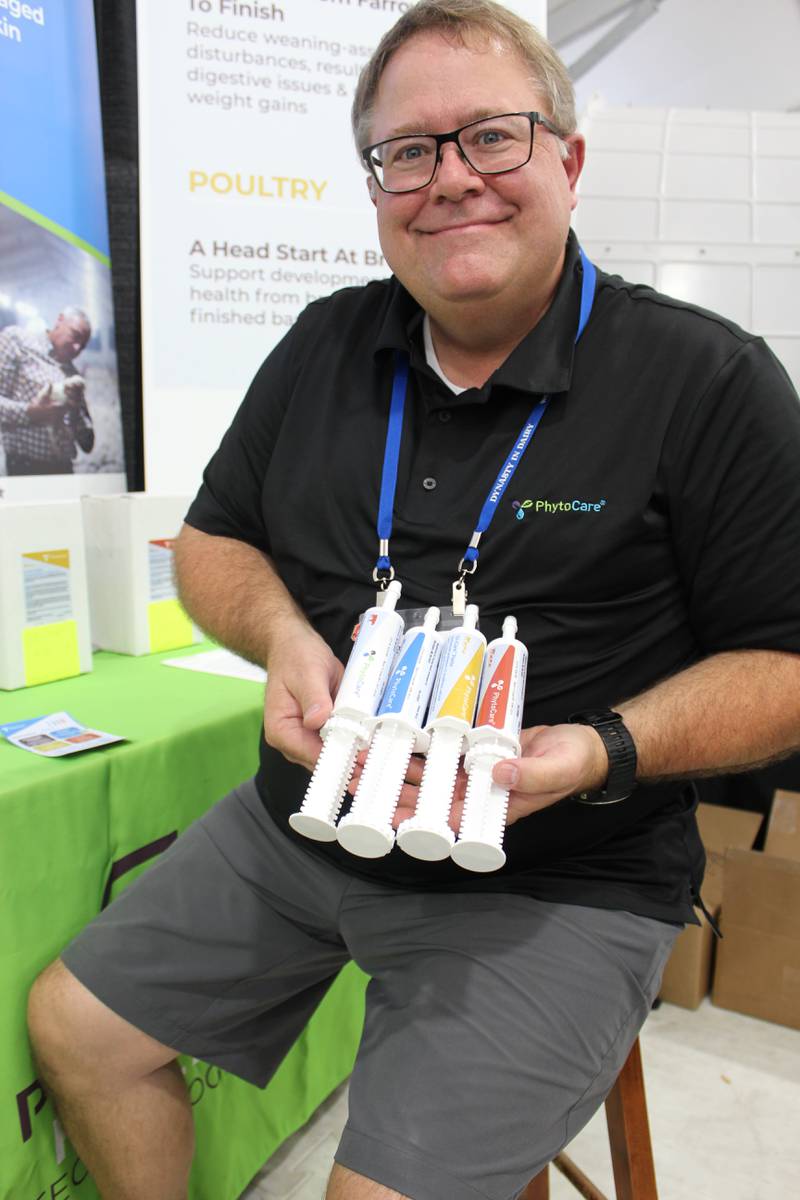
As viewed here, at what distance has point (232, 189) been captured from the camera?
72.1 inches

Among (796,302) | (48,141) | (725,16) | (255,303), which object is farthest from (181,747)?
(725,16)

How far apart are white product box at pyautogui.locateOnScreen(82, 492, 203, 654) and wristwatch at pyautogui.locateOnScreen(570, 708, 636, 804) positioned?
865mm

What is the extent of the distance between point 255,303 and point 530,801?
1.47 meters

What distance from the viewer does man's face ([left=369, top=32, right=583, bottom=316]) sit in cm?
93

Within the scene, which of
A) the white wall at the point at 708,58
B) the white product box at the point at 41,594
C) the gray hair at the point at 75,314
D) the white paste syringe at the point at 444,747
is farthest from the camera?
the white wall at the point at 708,58

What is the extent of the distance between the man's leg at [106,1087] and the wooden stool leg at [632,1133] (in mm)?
499

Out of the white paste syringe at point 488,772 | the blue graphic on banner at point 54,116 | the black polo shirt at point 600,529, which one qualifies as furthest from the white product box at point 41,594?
the white paste syringe at point 488,772

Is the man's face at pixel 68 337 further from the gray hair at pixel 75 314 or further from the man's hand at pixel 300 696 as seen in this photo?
the man's hand at pixel 300 696

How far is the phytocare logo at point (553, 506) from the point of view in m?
0.89

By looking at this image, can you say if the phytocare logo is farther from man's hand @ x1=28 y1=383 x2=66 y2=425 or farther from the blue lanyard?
man's hand @ x1=28 y1=383 x2=66 y2=425

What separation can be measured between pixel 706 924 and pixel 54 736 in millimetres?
1483

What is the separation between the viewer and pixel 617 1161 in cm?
101

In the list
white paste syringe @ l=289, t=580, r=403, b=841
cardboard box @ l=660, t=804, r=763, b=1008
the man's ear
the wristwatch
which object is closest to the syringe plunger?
white paste syringe @ l=289, t=580, r=403, b=841

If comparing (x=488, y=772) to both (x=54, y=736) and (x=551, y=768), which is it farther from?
(x=54, y=736)
